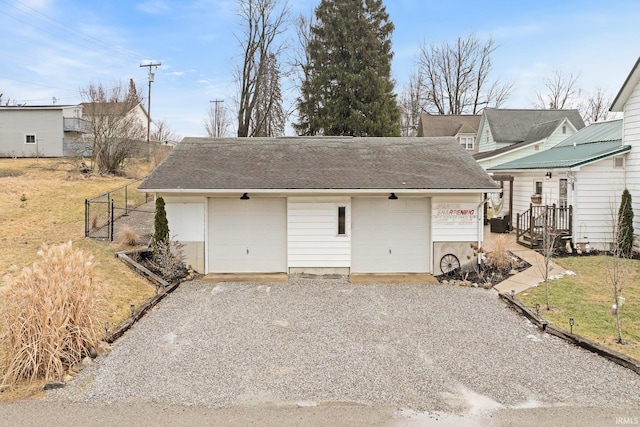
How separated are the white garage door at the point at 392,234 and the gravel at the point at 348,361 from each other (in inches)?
110

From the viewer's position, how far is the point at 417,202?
1189cm

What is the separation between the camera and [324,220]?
11.7 meters

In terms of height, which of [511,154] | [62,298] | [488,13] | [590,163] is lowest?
[62,298]

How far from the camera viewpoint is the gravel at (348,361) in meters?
5.08

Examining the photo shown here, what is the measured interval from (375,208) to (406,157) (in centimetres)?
242

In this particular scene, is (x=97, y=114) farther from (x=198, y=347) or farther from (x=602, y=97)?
(x=602, y=97)

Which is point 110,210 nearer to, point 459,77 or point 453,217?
point 453,217

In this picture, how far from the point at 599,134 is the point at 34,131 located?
3599cm

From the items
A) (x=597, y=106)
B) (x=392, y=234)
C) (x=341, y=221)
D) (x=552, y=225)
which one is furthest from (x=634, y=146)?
(x=597, y=106)

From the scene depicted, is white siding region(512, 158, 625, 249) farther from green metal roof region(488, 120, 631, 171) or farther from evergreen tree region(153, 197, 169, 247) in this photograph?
evergreen tree region(153, 197, 169, 247)

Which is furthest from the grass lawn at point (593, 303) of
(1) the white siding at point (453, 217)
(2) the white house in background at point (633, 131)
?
(1) the white siding at point (453, 217)

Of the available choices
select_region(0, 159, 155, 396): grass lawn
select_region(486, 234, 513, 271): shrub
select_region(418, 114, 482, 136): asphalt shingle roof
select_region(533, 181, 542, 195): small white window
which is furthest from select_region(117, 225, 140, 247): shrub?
select_region(418, 114, 482, 136): asphalt shingle roof

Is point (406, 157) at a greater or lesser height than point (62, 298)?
greater

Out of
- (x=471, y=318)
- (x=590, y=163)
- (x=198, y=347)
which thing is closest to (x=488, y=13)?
(x=590, y=163)
